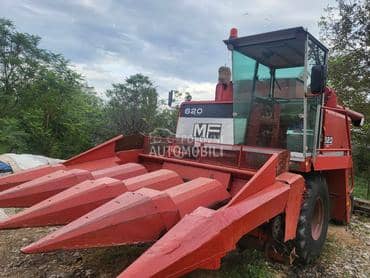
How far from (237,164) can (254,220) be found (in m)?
1.13

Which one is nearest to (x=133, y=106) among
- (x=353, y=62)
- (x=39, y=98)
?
(x=39, y=98)

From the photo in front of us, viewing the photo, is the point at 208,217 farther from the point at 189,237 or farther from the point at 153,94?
the point at 153,94

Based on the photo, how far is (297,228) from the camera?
3.37m

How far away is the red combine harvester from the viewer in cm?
223

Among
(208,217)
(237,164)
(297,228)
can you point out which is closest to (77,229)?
(208,217)

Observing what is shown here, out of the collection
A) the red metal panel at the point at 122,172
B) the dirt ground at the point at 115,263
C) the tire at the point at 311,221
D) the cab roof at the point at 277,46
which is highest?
the cab roof at the point at 277,46

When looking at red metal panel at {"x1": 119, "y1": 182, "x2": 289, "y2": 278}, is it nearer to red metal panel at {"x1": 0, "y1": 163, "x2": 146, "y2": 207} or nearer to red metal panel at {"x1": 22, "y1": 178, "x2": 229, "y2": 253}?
red metal panel at {"x1": 22, "y1": 178, "x2": 229, "y2": 253}

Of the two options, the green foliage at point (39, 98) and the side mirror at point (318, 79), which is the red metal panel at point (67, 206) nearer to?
the side mirror at point (318, 79)

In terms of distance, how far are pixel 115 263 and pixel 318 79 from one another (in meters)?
2.68

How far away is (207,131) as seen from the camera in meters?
4.75

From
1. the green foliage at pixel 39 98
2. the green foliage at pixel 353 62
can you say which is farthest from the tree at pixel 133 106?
the green foliage at pixel 353 62

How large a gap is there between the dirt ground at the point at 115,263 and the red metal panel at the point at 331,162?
3.42 ft

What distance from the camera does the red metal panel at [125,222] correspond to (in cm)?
215

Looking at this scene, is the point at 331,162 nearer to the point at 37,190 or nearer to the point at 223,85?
the point at 223,85
